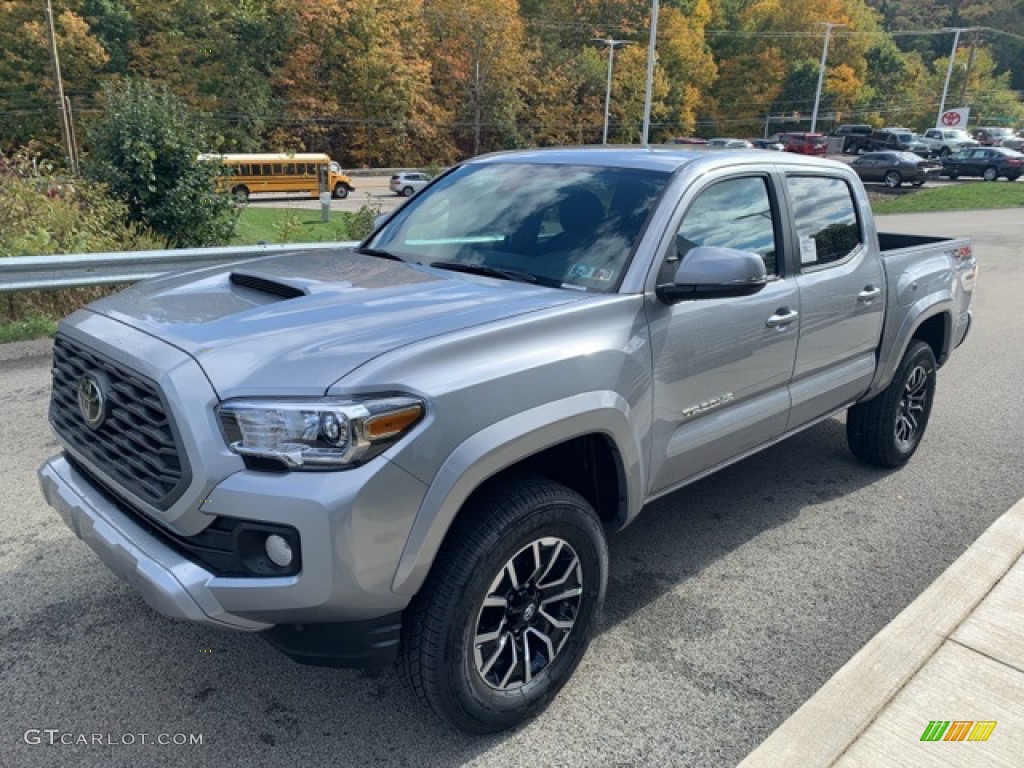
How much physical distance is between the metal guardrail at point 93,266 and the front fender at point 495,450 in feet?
13.6

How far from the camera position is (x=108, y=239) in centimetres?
905

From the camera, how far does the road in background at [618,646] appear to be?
257 centimetres

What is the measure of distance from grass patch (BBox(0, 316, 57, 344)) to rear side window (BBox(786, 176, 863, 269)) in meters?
6.21

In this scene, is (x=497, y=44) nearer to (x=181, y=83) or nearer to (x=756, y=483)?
(x=181, y=83)

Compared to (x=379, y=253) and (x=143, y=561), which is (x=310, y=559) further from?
(x=379, y=253)

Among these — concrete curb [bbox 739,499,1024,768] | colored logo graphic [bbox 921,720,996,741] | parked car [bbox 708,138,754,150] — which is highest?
parked car [bbox 708,138,754,150]

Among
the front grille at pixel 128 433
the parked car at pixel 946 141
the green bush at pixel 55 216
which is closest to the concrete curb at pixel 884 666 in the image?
the front grille at pixel 128 433

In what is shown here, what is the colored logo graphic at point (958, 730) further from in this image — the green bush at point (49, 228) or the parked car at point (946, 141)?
the parked car at point (946, 141)

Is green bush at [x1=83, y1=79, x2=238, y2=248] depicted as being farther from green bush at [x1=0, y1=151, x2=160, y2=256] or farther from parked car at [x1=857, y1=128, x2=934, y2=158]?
parked car at [x1=857, y1=128, x2=934, y2=158]

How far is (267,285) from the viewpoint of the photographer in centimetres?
301

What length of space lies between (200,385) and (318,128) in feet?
200

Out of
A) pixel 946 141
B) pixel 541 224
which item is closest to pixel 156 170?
pixel 541 224

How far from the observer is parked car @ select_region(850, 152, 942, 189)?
3656cm

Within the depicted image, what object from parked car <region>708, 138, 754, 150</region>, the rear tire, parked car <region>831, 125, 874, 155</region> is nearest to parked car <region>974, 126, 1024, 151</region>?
parked car <region>831, 125, 874, 155</region>
